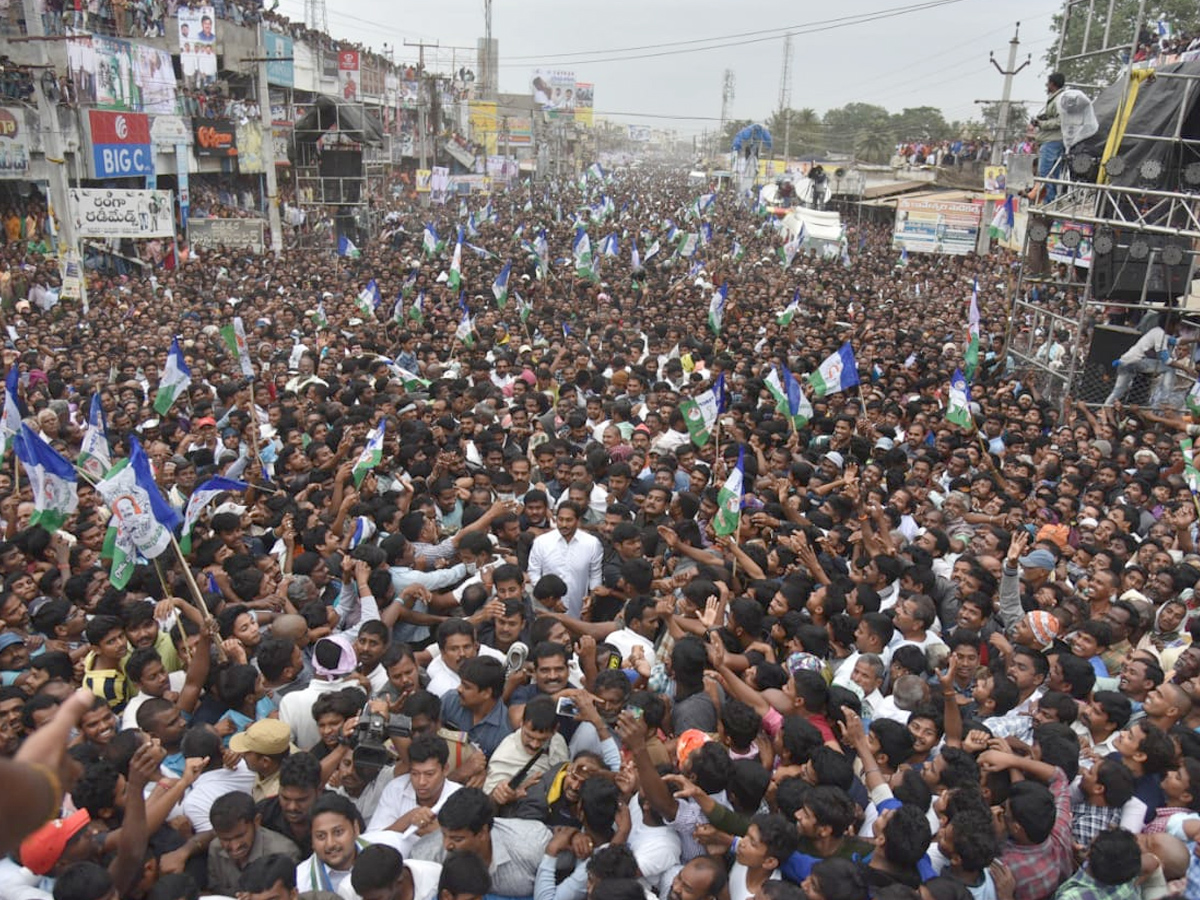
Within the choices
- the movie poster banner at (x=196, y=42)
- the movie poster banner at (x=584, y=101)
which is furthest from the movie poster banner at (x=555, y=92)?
the movie poster banner at (x=196, y=42)

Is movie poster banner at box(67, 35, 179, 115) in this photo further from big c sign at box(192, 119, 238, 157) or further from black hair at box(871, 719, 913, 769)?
black hair at box(871, 719, 913, 769)

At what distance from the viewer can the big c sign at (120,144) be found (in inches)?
825

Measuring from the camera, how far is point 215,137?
93.2 ft

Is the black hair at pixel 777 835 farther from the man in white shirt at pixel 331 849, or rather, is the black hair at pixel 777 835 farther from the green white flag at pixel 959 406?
the green white flag at pixel 959 406

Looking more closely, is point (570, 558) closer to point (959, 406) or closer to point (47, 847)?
point (47, 847)

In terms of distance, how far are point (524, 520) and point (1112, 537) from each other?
3.99 meters

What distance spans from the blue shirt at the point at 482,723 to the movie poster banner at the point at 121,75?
22.0 m

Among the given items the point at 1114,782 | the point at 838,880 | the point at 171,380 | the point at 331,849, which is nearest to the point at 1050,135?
the point at 1114,782

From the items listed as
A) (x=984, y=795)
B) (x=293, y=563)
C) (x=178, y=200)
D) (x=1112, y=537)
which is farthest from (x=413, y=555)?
(x=178, y=200)

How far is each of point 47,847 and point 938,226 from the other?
86.7 ft

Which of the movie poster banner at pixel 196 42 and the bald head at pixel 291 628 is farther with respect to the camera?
the movie poster banner at pixel 196 42

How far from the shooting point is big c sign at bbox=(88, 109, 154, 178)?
68.7ft

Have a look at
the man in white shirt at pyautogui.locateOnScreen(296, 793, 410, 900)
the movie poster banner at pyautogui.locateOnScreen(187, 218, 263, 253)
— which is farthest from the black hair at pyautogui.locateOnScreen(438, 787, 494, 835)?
the movie poster banner at pyautogui.locateOnScreen(187, 218, 263, 253)

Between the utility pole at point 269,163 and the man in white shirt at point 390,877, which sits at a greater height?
the utility pole at point 269,163
